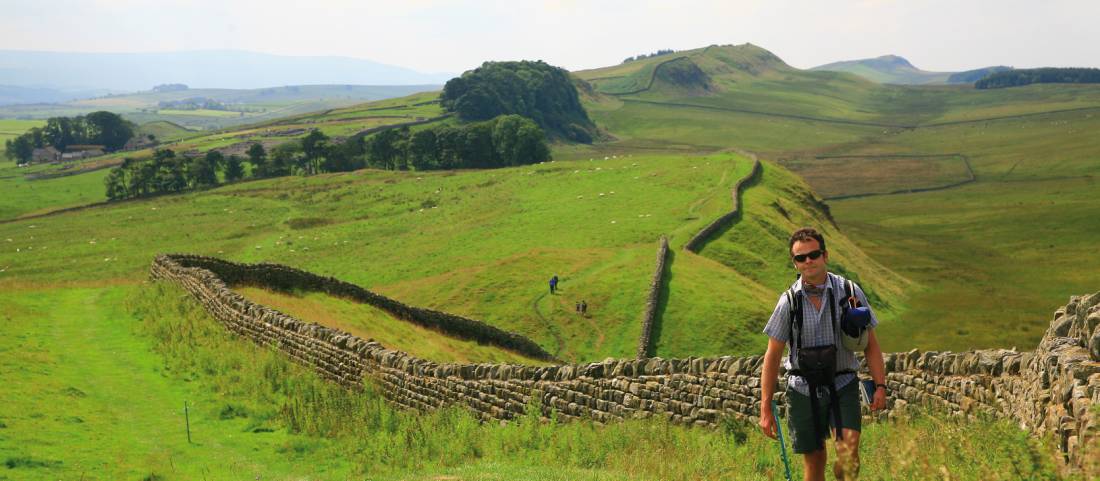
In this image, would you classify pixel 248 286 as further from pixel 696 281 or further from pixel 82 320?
pixel 696 281

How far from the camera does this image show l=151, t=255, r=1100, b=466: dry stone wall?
30.9 feet

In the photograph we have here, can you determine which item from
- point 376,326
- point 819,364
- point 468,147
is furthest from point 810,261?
point 468,147

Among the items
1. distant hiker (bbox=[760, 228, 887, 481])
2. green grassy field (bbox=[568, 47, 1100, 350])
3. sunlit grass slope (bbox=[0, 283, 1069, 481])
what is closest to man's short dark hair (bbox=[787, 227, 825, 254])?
distant hiker (bbox=[760, 228, 887, 481])

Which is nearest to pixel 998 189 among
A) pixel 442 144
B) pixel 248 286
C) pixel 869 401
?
pixel 442 144

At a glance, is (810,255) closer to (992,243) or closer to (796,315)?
(796,315)

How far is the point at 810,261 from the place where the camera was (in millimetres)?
8453

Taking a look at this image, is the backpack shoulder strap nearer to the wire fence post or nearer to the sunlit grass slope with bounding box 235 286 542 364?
the wire fence post

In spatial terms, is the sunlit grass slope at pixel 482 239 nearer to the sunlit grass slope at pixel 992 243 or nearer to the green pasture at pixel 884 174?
the sunlit grass slope at pixel 992 243

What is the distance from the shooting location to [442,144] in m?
145

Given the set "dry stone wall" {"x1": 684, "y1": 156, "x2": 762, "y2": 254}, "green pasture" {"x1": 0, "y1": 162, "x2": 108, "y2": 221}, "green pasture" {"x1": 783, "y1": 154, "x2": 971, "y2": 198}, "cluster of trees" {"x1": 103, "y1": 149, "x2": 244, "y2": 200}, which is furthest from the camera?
"green pasture" {"x1": 783, "y1": 154, "x2": 971, "y2": 198}

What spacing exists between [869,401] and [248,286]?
28.9 m

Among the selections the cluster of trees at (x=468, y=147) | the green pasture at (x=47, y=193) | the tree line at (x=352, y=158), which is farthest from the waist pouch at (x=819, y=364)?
the green pasture at (x=47, y=193)

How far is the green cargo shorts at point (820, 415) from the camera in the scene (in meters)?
8.55

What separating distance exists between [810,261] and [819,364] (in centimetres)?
111
